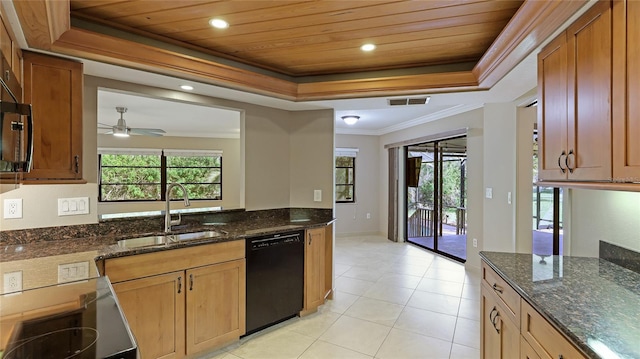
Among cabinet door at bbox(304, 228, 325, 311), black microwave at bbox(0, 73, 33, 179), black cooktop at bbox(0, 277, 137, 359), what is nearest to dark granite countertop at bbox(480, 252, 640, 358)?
black cooktop at bbox(0, 277, 137, 359)

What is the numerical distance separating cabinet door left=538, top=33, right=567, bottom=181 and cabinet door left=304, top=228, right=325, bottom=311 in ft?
6.38

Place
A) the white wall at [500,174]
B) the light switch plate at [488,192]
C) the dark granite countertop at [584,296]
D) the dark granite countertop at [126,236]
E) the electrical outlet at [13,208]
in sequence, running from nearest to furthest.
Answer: the dark granite countertop at [584,296], the dark granite countertop at [126,236], the electrical outlet at [13,208], the white wall at [500,174], the light switch plate at [488,192]

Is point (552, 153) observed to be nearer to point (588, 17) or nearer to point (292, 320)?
point (588, 17)

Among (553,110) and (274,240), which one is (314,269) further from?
(553,110)

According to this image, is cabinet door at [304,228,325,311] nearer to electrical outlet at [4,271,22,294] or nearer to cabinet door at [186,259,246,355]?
cabinet door at [186,259,246,355]

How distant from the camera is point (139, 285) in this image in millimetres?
2064

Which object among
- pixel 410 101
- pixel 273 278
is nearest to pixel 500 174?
pixel 410 101

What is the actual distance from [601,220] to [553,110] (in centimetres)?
82

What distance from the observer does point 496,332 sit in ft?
5.73

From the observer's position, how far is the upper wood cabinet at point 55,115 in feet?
6.39

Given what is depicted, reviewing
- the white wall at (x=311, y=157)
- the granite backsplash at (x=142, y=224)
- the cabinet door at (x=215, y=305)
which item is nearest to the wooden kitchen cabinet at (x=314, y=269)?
the granite backsplash at (x=142, y=224)

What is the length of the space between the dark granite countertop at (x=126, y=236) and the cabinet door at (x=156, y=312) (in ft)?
0.74

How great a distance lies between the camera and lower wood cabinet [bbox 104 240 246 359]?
2049 millimetres

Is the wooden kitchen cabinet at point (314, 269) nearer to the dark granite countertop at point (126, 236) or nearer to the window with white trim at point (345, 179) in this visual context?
the dark granite countertop at point (126, 236)
